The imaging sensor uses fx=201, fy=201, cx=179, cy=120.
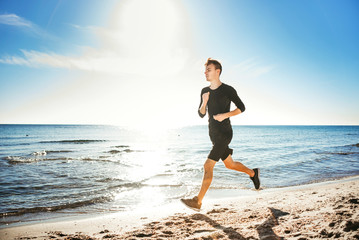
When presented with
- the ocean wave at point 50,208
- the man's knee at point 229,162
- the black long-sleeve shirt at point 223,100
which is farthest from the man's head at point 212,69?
the ocean wave at point 50,208

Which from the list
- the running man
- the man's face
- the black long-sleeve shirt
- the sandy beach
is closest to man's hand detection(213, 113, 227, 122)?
the running man

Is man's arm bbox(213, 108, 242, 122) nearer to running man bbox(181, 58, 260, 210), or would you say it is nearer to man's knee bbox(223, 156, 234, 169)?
running man bbox(181, 58, 260, 210)

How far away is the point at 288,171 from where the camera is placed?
9.03 meters

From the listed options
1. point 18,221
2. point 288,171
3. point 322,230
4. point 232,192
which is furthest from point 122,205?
point 288,171

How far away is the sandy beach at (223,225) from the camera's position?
2.33 meters

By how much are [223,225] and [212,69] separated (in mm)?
2549

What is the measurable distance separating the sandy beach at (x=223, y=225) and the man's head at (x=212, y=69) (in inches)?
94.9

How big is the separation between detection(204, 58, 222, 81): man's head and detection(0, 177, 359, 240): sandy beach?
7.90ft

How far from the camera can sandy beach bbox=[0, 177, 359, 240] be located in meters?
2.33

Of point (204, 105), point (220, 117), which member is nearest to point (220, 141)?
point (220, 117)

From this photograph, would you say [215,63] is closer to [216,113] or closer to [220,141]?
[216,113]

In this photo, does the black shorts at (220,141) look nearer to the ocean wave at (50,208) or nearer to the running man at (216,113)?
the running man at (216,113)

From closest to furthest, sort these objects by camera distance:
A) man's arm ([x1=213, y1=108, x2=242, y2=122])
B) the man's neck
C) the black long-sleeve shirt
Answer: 1. man's arm ([x1=213, y1=108, x2=242, y2=122])
2. the black long-sleeve shirt
3. the man's neck

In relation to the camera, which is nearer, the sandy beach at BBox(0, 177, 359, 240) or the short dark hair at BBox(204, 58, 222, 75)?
the sandy beach at BBox(0, 177, 359, 240)
